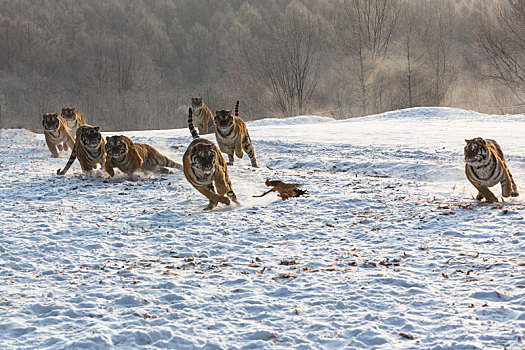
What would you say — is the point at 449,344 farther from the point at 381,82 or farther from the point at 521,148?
the point at 381,82

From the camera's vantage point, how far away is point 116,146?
27.7ft

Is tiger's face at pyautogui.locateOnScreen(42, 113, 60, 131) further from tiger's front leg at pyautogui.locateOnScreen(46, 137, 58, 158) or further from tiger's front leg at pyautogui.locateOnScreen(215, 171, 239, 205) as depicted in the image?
tiger's front leg at pyautogui.locateOnScreen(215, 171, 239, 205)

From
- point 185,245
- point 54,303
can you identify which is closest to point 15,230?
point 185,245

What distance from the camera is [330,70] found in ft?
154

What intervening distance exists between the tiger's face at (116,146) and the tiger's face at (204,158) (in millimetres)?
2427

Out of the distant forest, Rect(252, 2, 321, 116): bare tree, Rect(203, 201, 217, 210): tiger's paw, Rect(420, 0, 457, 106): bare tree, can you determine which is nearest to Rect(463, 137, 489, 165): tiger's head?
Rect(203, 201, 217, 210): tiger's paw

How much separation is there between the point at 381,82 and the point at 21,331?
116ft

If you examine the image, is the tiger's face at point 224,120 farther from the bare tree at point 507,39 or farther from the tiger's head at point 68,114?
the bare tree at point 507,39

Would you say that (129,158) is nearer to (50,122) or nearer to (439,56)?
(50,122)

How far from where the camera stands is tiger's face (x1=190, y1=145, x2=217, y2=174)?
6.24 meters

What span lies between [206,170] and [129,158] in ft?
9.79

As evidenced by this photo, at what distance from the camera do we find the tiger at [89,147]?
340 inches

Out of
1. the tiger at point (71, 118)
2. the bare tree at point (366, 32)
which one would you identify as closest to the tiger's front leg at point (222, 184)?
the tiger at point (71, 118)

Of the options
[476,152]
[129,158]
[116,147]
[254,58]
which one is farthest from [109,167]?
[254,58]
